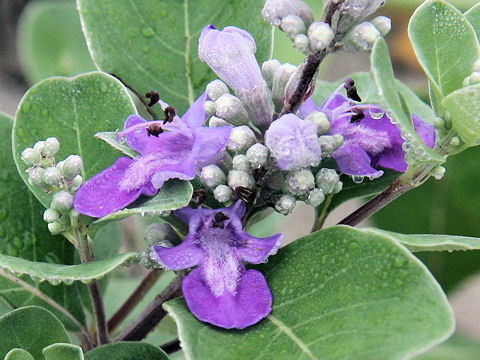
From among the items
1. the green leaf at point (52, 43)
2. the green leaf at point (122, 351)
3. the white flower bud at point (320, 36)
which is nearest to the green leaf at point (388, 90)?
the white flower bud at point (320, 36)

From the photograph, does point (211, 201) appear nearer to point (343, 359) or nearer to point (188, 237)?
point (188, 237)

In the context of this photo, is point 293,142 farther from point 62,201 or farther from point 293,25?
point 62,201

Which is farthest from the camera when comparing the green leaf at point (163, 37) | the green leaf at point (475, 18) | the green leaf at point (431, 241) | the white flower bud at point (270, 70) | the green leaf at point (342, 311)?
the green leaf at point (163, 37)

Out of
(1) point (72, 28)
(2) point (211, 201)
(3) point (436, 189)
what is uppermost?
(2) point (211, 201)

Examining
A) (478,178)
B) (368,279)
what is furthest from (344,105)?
(478,178)

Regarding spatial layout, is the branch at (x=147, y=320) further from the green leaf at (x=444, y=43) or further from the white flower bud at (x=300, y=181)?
the green leaf at (x=444, y=43)

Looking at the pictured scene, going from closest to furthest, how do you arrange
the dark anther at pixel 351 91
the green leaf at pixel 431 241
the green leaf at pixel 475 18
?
the green leaf at pixel 431 241
the dark anther at pixel 351 91
the green leaf at pixel 475 18
